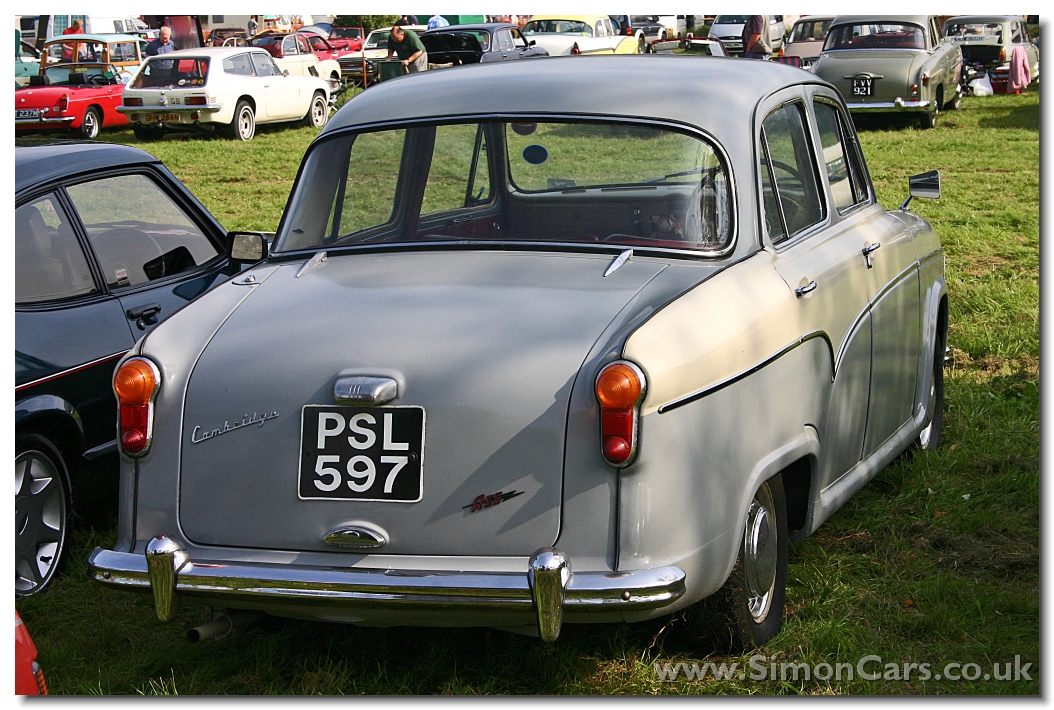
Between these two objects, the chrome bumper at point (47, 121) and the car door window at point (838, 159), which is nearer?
the car door window at point (838, 159)

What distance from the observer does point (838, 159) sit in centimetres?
492

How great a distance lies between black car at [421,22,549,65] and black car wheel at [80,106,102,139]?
20.1 ft

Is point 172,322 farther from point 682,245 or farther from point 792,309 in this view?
point 792,309

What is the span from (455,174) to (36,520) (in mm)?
2033

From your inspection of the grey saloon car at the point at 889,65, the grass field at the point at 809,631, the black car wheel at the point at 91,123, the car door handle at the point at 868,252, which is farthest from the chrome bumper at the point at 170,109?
the car door handle at the point at 868,252

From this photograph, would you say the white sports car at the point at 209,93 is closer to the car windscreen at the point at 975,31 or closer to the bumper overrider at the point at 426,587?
the car windscreen at the point at 975,31

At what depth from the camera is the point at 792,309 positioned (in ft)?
12.2

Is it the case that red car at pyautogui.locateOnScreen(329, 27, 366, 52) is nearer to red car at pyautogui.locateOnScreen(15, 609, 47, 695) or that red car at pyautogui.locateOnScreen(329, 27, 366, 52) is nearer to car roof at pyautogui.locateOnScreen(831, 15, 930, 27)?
car roof at pyautogui.locateOnScreen(831, 15, 930, 27)

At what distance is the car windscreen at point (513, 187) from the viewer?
394 centimetres

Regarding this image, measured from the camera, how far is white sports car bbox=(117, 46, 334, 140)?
1858cm

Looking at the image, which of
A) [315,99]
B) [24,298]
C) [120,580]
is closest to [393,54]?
[315,99]

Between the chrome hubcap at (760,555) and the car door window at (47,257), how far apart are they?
2.74m

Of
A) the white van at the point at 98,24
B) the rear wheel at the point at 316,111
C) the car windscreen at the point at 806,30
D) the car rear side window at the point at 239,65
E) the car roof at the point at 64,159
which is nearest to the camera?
the car roof at the point at 64,159

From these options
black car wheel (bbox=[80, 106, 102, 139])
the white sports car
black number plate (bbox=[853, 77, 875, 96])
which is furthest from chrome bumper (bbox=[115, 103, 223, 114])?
black number plate (bbox=[853, 77, 875, 96])
